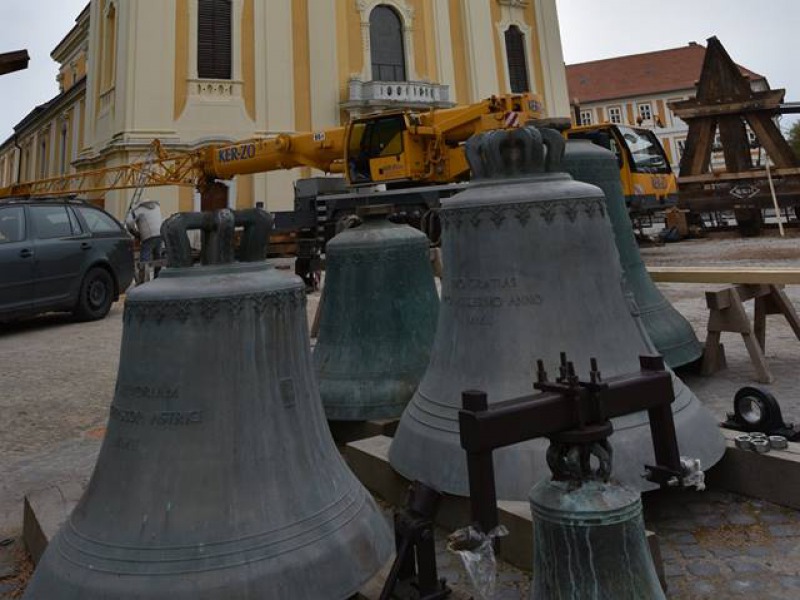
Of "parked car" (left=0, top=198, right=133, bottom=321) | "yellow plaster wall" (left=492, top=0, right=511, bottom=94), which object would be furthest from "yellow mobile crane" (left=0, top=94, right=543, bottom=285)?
"yellow plaster wall" (left=492, top=0, right=511, bottom=94)

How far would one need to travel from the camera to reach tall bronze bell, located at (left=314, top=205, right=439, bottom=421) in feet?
10.3

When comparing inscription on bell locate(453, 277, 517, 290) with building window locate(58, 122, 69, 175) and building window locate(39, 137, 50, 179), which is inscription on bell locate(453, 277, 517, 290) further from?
building window locate(39, 137, 50, 179)

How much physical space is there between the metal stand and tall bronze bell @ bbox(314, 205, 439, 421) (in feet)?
5.23

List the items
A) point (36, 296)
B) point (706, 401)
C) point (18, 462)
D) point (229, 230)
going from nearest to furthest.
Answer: point (229, 230), point (18, 462), point (706, 401), point (36, 296)

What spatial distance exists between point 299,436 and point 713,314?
366 cm

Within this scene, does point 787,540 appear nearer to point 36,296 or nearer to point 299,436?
point 299,436

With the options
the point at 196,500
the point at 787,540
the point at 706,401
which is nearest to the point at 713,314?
the point at 706,401

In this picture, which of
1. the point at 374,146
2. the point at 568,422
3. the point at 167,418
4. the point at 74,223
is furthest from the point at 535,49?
the point at 568,422

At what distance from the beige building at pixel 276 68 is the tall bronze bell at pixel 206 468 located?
58.6 feet

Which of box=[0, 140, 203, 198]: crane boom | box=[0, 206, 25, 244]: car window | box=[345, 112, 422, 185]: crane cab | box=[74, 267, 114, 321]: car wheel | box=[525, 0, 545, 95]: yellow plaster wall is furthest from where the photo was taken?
box=[525, 0, 545, 95]: yellow plaster wall

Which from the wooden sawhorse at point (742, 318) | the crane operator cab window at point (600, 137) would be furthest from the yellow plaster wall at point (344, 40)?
the wooden sawhorse at point (742, 318)

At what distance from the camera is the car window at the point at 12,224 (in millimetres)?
6868

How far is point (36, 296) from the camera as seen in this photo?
7.14 metres

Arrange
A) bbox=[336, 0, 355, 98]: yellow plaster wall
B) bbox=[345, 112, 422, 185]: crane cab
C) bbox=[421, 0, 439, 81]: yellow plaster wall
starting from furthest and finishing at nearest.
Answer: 1. bbox=[421, 0, 439, 81]: yellow plaster wall
2. bbox=[336, 0, 355, 98]: yellow plaster wall
3. bbox=[345, 112, 422, 185]: crane cab
